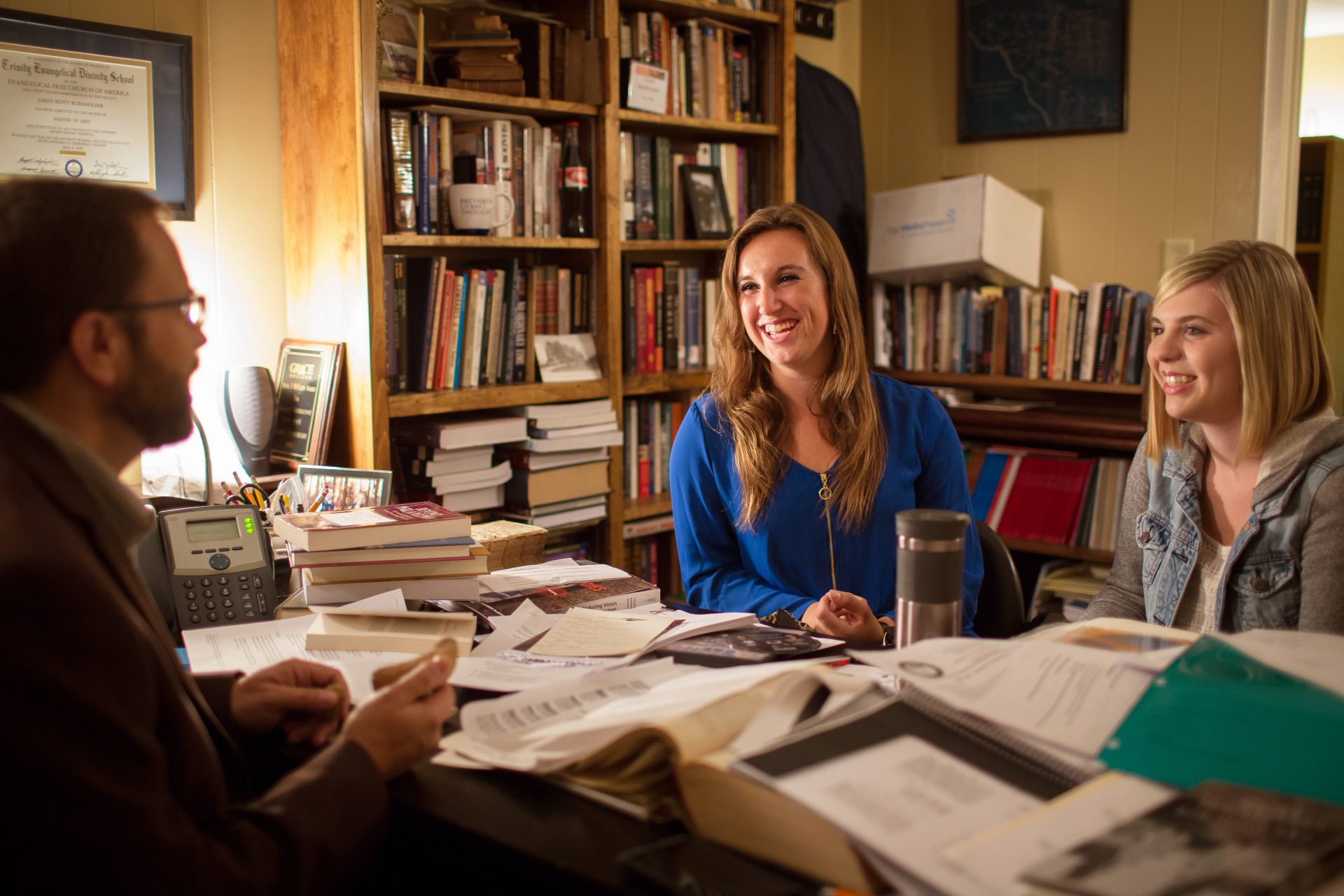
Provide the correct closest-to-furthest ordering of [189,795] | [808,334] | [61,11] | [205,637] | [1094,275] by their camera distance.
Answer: [189,795] < [205,637] < [808,334] < [61,11] < [1094,275]

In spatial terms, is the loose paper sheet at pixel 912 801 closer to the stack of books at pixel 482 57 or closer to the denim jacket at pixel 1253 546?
the denim jacket at pixel 1253 546

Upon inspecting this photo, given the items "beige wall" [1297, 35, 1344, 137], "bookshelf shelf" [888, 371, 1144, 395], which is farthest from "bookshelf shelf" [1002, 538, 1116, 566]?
"beige wall" [1297, 35, 1344, 137]

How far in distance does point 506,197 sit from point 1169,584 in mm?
1831

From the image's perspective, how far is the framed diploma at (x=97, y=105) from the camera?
233cm

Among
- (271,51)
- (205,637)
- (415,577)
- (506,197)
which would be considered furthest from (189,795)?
(271,51)

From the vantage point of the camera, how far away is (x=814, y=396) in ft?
7.02

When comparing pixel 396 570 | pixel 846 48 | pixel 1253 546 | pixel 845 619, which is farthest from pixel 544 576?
pixel 846 48

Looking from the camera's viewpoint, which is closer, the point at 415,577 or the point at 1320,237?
the point at 415,577

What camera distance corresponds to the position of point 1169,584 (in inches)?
70.1

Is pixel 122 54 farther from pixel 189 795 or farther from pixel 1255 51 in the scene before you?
pixel 1255 51

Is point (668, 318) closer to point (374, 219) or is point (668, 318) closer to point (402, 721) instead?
point (374, 219)

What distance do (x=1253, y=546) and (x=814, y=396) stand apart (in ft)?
2.67

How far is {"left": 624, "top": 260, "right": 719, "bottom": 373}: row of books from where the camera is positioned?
318 cm

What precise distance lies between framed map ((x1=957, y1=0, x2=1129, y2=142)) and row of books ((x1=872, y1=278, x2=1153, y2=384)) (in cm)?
58
